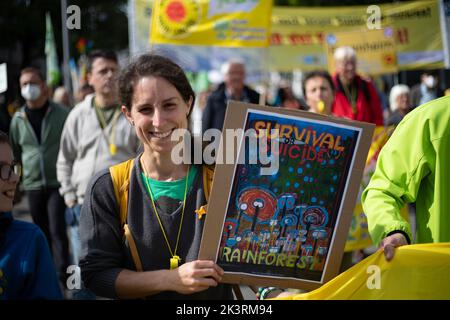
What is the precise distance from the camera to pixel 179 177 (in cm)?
257

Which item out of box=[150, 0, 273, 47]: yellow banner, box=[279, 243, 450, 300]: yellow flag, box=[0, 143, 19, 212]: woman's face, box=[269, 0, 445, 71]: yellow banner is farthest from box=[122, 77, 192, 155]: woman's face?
box=[269, 0, 445, 71]: yellow banner

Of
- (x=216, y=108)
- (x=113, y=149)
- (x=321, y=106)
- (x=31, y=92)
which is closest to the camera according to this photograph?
(x=113, y=149)

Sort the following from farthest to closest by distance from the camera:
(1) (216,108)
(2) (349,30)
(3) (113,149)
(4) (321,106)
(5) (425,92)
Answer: (2) (349,30) → (5) (425,92) → (1) (216,108) → (4) (321,106) → (3) (113,149)

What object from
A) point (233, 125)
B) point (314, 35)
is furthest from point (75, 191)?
point (314, 35)

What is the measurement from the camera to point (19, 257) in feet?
7.73

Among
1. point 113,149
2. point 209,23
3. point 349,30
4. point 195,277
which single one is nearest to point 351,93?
point 113,149

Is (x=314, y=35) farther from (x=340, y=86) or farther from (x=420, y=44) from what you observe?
(x=340, y=86)

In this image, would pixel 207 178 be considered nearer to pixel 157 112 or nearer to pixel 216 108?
pixel 157 112

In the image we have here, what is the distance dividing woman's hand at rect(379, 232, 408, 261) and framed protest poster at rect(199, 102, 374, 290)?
0.53 ft

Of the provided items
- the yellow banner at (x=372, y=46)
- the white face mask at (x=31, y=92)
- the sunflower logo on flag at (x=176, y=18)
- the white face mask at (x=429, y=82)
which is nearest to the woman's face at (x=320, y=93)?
the white face mask at (x=31, y=92)

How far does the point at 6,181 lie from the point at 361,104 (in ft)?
15.8

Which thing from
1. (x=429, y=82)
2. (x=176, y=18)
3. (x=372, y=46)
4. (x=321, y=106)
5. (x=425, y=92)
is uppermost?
(x=176, y=18)

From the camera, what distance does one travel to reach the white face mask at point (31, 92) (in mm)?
6527
